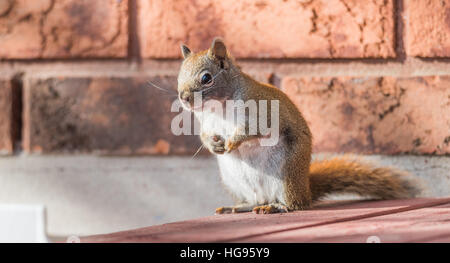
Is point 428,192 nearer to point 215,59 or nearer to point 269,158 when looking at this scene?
point 269,158

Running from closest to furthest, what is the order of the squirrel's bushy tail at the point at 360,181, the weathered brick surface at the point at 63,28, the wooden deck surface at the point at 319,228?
the wooden deck surface at the point at 319,228 → the squirrel's bushy tail at the point at 360,181 → the weathered brick surface at the point at 63,28

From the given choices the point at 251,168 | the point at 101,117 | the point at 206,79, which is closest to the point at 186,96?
the point at 206,79

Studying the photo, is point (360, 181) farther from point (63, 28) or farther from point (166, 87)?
point (63, 28)

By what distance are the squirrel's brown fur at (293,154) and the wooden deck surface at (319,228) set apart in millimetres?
110

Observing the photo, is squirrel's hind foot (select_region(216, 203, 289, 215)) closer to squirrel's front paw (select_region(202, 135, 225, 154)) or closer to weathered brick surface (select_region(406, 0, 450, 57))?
squirrel's front paw (select_region(202, 135, 225, 154))

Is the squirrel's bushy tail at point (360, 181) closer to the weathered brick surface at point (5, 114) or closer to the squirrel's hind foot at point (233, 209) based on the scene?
the squirrel's hind foot at point (233, 209)

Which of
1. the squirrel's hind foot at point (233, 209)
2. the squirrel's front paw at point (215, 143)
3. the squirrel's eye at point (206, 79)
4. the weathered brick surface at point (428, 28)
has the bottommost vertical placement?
the squirrel's hind foot at point (233, 209)

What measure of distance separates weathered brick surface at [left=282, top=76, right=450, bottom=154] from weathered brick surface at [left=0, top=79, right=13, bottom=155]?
0.59 m

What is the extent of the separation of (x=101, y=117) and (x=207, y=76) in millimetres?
309

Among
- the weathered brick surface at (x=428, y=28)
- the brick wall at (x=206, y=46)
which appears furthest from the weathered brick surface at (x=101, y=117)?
the weathered brick surface at (x=428, y=28)

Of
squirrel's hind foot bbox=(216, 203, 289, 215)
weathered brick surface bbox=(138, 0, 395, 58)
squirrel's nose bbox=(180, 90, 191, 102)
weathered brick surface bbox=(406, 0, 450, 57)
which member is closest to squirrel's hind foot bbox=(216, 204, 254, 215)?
squirrel's hind foot bbox=(216, 203, 289, 215)

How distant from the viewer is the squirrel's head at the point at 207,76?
3.41ft

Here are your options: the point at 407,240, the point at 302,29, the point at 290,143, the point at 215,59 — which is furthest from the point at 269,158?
the point at 407,240

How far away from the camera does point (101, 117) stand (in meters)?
1.25
